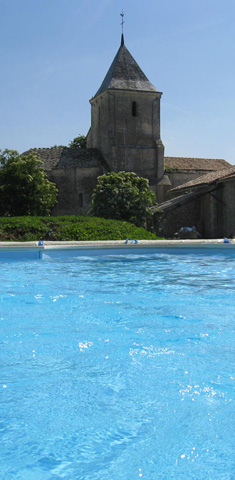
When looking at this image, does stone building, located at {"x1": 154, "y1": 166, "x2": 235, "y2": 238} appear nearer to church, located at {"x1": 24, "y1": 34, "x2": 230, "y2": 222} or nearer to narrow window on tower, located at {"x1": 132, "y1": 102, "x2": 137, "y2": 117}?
church, located at {"x1": 24, "y1": 34, "x2": 230, "y2": 222}

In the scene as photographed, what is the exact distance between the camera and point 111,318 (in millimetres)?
5387

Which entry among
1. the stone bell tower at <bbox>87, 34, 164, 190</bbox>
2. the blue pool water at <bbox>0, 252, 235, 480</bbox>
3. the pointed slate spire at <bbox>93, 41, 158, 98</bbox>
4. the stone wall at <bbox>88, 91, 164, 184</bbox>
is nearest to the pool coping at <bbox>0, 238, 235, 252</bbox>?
the blue pool water at <bbox>0, 252, 235, 480</bbox>

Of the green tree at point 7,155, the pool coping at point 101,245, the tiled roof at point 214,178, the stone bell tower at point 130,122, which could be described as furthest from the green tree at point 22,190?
the pool coping at point 101,245

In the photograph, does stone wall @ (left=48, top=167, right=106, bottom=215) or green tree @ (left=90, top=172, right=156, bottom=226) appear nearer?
green tree @ (left=90, top=172, right=156, bottom=226)

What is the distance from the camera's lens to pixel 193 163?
39.0 metres

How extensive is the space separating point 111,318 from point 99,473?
131 inches

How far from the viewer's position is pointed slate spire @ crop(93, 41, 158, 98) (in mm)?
35156

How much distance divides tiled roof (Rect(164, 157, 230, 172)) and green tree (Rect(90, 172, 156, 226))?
13784 mm

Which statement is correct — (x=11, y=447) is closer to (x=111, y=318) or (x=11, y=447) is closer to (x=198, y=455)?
(x=198, y=455)

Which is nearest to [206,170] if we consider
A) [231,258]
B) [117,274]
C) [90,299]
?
[231,258]

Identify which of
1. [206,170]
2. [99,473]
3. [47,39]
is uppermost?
[47,39]

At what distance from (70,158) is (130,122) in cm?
590

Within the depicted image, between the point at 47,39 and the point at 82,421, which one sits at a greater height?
the point at 47,39

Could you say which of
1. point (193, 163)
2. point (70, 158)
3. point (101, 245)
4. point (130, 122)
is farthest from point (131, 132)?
point (101, 245)
